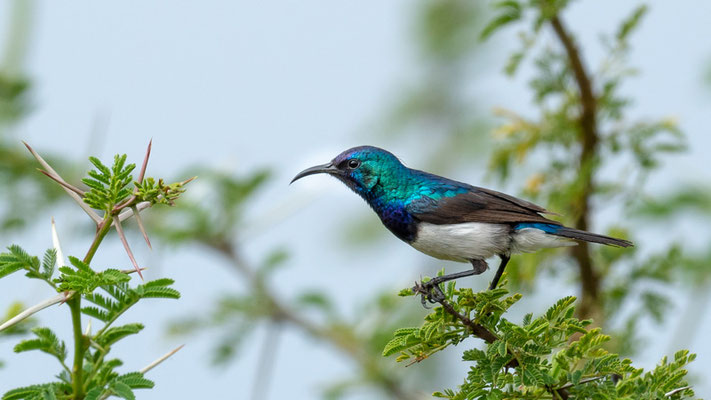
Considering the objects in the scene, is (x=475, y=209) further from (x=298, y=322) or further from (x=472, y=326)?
(x=298, y=322)

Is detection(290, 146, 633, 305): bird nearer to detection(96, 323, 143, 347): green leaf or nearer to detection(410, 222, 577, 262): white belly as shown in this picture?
detection(410, 222, 577, 262): white belly

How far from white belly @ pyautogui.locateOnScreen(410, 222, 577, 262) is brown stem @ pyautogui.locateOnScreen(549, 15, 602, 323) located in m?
0.51

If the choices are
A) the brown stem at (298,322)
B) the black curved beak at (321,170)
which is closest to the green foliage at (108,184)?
the black curved beak at (321,170)

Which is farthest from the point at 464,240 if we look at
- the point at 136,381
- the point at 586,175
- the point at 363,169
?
the point at 136,381

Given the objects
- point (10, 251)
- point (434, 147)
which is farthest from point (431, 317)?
point (434, 147)

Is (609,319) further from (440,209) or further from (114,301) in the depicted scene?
(114,301)

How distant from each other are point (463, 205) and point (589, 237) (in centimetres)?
66

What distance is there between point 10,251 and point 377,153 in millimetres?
2383

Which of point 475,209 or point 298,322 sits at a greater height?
point 298,322

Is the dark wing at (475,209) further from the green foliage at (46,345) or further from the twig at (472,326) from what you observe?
the green foliage at (46,345)

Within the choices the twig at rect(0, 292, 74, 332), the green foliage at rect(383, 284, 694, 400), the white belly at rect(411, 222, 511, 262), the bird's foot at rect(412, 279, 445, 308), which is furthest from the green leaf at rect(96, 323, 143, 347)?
the white belly at rect(411, 222, 511, 262)

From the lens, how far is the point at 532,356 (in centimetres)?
256

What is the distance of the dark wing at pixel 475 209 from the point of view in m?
4.01

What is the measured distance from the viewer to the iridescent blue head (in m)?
4.34
